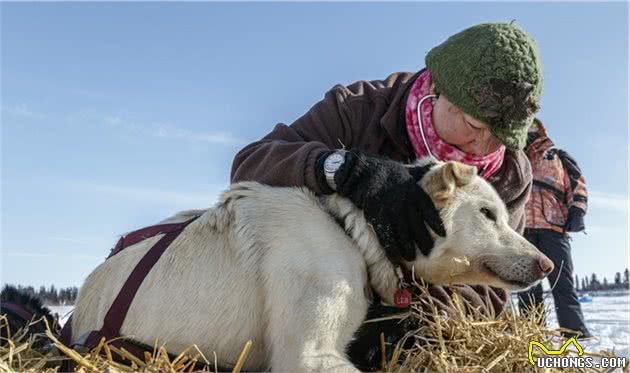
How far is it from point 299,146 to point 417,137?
31.7 inches

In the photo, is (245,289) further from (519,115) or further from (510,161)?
(510,161)

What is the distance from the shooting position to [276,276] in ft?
10.1

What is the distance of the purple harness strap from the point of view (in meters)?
3.11

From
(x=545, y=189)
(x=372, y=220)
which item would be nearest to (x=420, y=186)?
(x=372, y=220)

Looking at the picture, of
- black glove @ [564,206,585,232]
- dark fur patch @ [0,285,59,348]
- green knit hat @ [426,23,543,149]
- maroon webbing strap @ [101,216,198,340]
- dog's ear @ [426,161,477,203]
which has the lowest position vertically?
black glove @ [564,206,585,232]

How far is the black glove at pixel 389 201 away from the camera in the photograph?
3289 millimetres

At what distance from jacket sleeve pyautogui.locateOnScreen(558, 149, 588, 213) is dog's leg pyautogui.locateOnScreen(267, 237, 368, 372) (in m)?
5.99

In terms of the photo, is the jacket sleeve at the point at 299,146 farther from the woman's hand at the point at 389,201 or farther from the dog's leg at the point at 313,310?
the dog's leg at the point at 313,310

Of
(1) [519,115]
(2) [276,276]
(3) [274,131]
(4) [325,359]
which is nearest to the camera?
(4) [325,359]

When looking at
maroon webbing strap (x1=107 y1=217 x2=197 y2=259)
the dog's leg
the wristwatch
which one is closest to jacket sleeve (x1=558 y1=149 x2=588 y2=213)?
the wristwatch

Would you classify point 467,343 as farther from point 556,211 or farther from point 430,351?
point 556,211

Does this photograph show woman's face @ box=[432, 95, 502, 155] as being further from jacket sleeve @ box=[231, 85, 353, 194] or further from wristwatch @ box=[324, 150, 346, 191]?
wristwatch @ box=[324, 150, 346, 191]

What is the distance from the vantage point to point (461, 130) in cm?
395

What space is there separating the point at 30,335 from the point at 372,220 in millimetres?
1917
